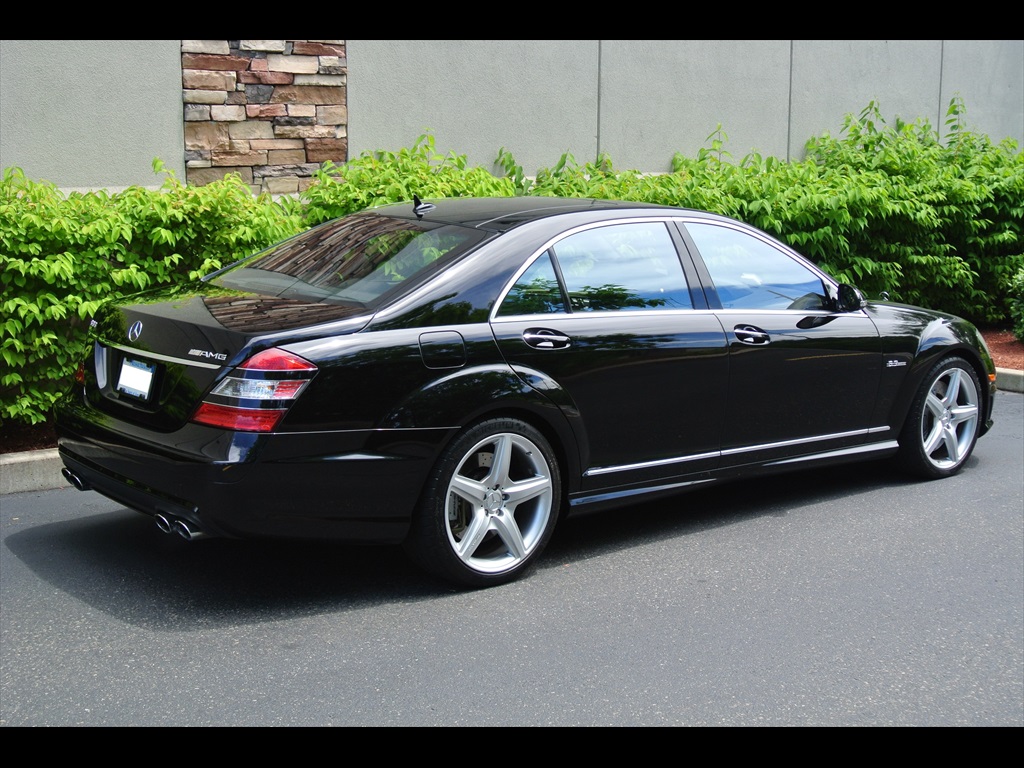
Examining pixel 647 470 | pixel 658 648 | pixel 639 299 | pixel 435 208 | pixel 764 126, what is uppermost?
pixel 764 126

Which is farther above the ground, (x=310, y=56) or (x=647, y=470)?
(x=310, y=56)

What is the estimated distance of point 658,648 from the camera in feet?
14.3

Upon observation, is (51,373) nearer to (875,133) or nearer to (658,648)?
(658,648)

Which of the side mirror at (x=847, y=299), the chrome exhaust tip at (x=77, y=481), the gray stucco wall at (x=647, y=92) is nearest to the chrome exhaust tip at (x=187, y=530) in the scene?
the chrome exhaust tip at (x=77, y=481)

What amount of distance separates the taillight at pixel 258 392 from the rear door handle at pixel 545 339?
1.02 meters

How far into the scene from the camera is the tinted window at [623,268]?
17.2 feet

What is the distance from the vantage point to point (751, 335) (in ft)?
18.7

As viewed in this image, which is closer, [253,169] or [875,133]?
[253,169]

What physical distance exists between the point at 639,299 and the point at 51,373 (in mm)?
3429

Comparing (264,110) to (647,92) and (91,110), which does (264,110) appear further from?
(647,92)

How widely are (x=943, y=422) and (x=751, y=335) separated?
1820 millimetres

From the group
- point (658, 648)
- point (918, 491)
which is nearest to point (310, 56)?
point (918, 491)

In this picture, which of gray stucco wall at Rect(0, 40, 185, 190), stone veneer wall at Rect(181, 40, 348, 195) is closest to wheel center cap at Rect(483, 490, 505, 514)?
stone veneer wall at Rect(181, 40, 348, 195)

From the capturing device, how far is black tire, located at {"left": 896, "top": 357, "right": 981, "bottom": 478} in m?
6.65
